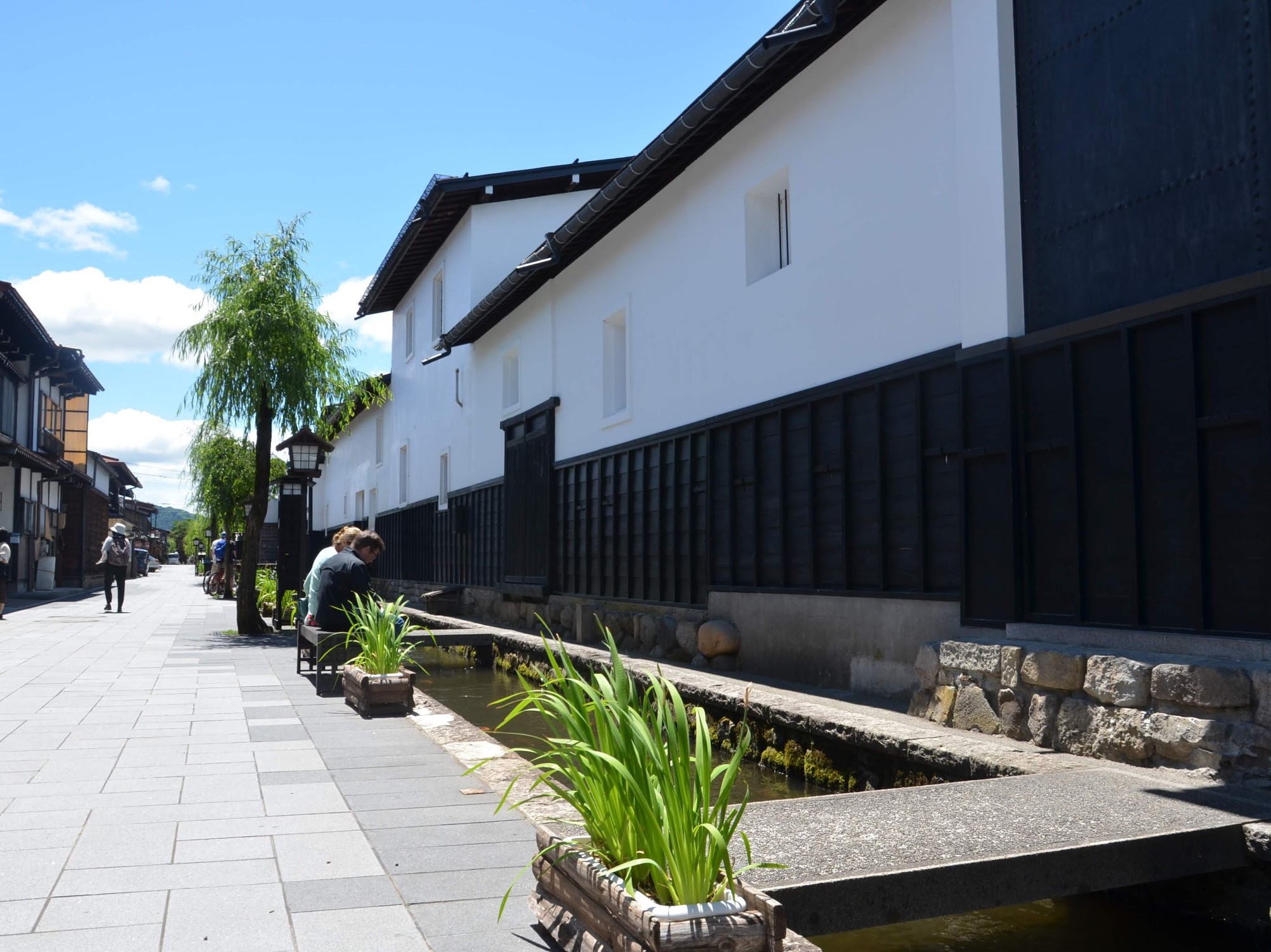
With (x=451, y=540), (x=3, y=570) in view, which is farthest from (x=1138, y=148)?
(x=3, y=570)

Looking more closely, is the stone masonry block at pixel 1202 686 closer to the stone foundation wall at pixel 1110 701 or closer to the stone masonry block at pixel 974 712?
the stone foundation wall at pixel 1110 701

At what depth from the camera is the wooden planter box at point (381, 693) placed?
7906 millimetres

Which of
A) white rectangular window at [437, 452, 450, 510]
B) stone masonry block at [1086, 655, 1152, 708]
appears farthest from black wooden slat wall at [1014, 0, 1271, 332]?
white rectangular window at [437, 452, 450, 510]

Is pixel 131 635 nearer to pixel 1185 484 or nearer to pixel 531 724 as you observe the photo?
pixel 531 724

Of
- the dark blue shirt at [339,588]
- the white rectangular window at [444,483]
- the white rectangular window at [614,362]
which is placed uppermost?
the white rectangular window at [614,362]

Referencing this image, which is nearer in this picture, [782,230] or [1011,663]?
[1011,663]

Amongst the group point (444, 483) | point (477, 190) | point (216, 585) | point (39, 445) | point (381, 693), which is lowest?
point (381, 693)

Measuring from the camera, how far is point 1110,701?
498 cm

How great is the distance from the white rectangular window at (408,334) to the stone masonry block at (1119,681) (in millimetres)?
22001

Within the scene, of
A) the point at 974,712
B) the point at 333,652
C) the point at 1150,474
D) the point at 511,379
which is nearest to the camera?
the point at 1150,474

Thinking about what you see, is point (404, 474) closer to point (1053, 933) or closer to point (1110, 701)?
point (1110, 701)

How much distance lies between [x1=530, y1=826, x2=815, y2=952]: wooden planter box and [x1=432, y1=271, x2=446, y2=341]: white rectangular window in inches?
766

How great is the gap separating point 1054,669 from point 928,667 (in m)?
1.06

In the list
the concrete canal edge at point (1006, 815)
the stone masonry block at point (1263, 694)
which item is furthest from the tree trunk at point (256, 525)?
the stone masonry block at point (1263, 694)
